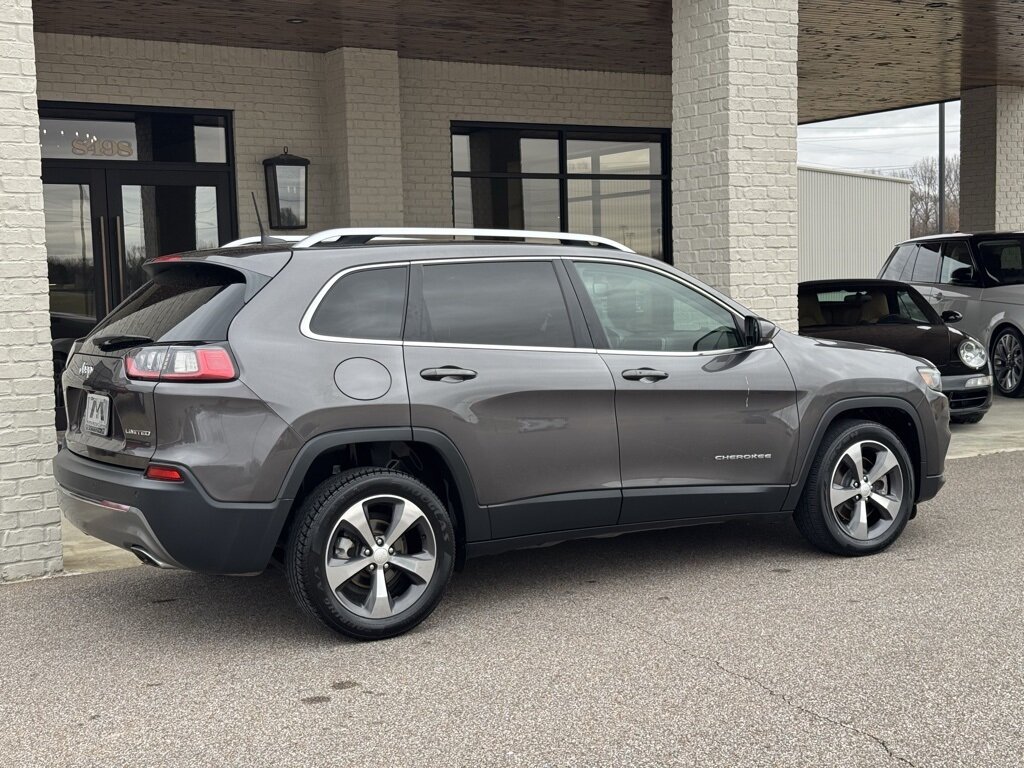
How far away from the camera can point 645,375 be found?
6012 millimetres

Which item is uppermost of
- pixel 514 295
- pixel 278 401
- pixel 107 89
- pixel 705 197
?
pixel 107 89

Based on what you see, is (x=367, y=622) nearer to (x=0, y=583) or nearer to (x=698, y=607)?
(x=698, y=607)

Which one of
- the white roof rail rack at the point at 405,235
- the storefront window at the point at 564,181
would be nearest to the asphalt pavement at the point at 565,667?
the white roof rail rack at the point at 405,235

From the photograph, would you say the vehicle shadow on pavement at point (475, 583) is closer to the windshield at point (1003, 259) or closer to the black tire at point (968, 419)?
the black tire at point (968, 419)

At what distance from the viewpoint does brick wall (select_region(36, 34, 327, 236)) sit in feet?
40.4

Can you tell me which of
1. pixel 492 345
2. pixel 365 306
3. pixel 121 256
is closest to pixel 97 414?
pixel 365 306

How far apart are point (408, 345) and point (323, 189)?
336 inches

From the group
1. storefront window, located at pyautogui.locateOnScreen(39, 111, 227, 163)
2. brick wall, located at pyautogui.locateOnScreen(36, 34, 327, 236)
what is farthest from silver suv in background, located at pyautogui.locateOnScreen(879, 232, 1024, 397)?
storefront window, located at pyautogui.locateOnScreen(39, 111, 227, 163)

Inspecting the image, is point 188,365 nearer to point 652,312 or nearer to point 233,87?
point 652,312

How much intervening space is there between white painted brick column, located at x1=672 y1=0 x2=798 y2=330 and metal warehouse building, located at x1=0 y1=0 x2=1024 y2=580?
0.06 feet

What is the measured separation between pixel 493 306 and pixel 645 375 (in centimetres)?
81

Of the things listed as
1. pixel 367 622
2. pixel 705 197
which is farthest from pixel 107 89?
pixel 367 622

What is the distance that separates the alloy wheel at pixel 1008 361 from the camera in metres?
14.1

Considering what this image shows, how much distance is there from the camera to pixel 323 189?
1367cm
